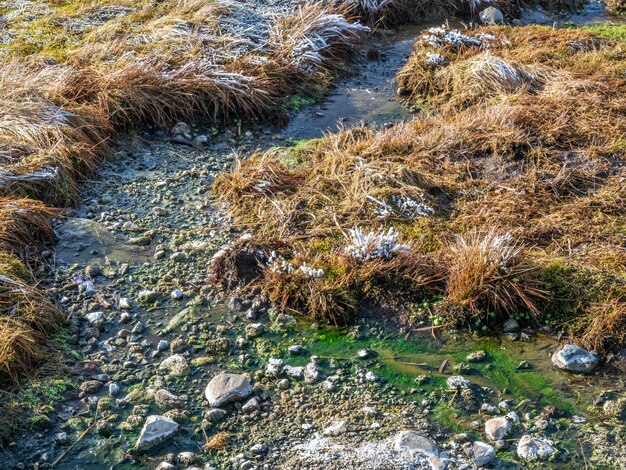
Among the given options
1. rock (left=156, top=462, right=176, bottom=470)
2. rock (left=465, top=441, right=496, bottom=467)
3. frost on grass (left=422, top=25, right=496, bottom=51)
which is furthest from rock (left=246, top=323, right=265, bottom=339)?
frost on grass (left=422, top=25, right=496, bottom=51)

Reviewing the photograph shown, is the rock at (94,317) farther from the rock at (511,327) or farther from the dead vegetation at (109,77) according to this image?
the rock at (511,327)

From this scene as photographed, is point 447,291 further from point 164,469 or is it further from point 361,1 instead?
point 361,1

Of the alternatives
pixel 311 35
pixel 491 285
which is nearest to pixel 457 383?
pixel 491 285

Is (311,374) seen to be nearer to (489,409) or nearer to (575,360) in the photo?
(489,409)

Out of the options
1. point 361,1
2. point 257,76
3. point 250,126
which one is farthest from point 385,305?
point 361,1

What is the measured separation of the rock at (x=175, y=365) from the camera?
4.71 m

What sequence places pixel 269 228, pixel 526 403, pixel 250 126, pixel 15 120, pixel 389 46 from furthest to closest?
pixel 389 46 → pixel 250 126 → pixel 15 120 → pixel 269 228 → pixel 526 403

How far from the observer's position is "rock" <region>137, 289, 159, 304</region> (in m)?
5.37

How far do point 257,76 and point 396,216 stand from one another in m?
3.12

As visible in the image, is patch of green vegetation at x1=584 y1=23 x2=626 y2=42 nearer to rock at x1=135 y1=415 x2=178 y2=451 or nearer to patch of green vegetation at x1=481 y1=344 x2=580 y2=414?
patch of green vegetation at x1=481 y1=344 x2=580 y2=414

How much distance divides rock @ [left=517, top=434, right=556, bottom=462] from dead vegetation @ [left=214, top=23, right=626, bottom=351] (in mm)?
957

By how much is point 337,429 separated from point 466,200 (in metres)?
2.84

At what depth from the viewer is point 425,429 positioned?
423cm

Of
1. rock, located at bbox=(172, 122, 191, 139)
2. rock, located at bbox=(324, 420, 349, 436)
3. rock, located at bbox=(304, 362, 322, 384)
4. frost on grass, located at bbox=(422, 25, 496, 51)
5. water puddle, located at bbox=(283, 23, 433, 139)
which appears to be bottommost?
rock, located at bbox=(324, 420, 349, 436)
